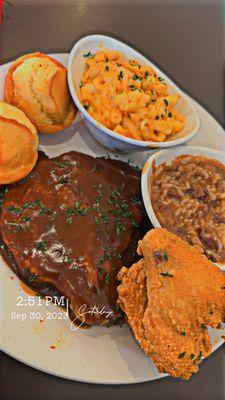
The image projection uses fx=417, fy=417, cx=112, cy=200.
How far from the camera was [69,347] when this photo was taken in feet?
6.32

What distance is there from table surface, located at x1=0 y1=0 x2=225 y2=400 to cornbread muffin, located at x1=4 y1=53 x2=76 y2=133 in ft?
1.02

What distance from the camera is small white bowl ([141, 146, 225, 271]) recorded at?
2.10 m

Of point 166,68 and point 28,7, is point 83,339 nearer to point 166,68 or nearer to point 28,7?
point 166,68

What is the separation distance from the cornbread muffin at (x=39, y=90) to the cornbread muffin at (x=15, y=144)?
0.27ft

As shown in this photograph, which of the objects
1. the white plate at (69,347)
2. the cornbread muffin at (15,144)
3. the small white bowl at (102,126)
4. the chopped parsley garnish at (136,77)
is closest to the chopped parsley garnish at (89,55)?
the small white bowl at (102,126)

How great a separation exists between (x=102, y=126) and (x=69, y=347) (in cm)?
110

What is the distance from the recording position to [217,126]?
262 cm

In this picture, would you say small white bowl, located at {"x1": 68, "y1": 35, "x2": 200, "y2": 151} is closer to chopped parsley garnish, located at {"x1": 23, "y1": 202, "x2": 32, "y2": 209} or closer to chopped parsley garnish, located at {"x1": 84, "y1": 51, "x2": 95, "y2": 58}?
chopped parsley garnish, located at {"x1": 84, "y1": 51, "x2": 95, "y2": 58}

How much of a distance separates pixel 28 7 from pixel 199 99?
1.24 meters

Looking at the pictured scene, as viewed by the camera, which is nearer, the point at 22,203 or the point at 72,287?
the point at 72,287

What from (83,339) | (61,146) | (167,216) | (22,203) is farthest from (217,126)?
(83,339)

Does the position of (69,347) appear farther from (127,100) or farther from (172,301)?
(127,100)

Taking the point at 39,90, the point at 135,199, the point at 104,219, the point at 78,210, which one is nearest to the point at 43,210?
the point at 78,210

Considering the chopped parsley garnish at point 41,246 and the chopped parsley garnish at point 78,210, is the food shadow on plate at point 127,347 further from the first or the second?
the chopped parsley garnish at point 78,210
